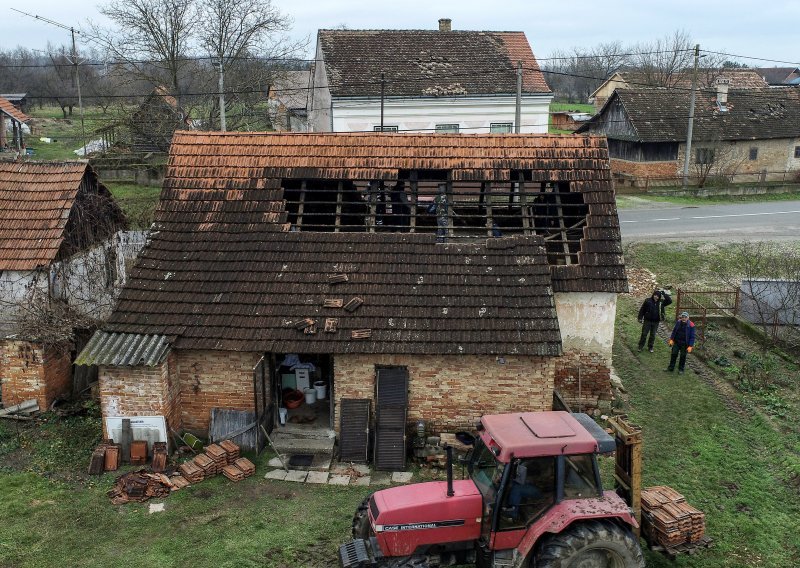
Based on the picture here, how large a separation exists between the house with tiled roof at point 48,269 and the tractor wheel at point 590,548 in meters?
10.4

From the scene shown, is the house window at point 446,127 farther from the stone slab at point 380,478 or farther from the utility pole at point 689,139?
the stone slab at point 380,478

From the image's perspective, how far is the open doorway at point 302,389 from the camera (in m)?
13.0

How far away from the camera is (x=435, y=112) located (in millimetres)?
31578

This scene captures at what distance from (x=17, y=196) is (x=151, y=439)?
727 centimetres

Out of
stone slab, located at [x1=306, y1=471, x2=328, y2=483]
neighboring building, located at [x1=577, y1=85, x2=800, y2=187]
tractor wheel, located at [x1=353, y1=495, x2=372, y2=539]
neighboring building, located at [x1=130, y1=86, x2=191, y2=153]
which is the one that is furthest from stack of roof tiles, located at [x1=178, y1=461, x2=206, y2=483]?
neighboring building, located at [x1=577, y1=85, x2=800, y2=187]

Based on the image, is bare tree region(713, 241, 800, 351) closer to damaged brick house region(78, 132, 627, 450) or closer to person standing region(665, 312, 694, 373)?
person standing region(665, 312, 694, 373)

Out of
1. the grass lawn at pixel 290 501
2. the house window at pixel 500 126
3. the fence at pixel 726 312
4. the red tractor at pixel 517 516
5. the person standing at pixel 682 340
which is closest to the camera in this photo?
the red tractor at pixel 517 516

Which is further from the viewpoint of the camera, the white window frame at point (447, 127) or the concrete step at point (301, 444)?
the white window frame at point (447, 127)

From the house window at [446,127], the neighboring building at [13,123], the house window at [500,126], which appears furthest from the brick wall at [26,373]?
the neighboring building at [13,123]

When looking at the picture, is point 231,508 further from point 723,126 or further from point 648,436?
point 723,126

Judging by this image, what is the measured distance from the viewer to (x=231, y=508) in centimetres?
1030

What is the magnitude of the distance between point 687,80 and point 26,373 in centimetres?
5739

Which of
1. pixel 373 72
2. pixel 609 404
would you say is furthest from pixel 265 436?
pixel 373 72

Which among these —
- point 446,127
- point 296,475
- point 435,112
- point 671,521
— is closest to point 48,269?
point 296,475
